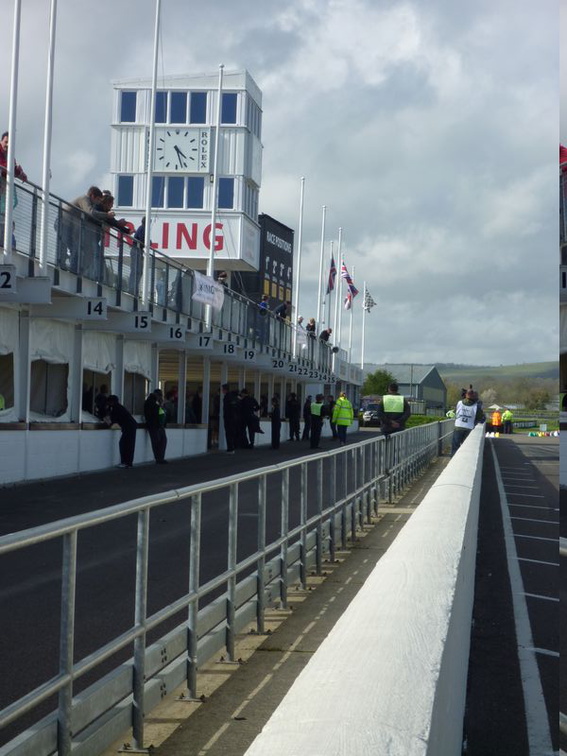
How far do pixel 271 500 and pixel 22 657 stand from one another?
490 cm

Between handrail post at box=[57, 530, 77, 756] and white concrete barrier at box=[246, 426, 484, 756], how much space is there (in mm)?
1138

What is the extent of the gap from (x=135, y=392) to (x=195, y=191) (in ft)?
83.7

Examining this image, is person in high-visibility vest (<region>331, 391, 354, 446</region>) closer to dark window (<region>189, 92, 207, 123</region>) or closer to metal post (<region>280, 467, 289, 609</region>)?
dark window (<region>189, 92, 207, 123</region>)

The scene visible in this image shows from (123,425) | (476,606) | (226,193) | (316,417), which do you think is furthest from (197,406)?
(476,606)

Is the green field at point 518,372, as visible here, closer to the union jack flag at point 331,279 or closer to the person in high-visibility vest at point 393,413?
the person in high-visibility vest at point 393,413

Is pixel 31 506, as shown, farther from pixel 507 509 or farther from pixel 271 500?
pixel 271 500

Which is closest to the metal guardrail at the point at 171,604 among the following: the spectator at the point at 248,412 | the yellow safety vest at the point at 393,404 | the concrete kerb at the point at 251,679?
the concrete kerb at the point at 251,679

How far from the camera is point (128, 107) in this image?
2216 inches

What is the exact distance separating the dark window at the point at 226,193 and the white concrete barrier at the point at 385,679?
50.6 meters

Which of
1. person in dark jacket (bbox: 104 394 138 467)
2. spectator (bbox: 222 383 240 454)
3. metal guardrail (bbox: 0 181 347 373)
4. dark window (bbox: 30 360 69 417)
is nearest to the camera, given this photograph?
metal guardrail (bbox: 0 181 347 373)

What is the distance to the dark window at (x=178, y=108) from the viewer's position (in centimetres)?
5450

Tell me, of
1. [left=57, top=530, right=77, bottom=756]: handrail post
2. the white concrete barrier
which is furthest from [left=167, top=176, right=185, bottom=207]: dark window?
[left=57, top=530, right=77, bottom=756]: handrail post

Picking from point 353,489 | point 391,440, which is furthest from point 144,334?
point 353,489

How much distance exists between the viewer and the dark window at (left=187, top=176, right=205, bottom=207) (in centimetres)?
5419
